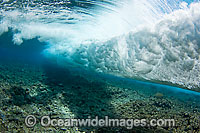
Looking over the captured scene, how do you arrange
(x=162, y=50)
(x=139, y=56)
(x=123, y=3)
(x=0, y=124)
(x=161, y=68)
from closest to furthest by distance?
1. (x=0, y=124)
2. (x=162, y=50)
3. (x=161, y=68)
4. (x=139, y=56)
5. (x=123, y=3)

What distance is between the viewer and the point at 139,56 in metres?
4.96

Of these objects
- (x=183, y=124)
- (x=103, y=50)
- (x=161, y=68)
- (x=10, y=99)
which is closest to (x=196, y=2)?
(x=161, y=68)

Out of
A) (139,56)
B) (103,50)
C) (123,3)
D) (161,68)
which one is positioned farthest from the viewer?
(103,50)

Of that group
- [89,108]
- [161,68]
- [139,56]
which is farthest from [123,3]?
[89,108]

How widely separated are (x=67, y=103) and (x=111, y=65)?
3.64m

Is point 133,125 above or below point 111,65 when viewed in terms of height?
below

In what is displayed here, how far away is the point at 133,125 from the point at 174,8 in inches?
175

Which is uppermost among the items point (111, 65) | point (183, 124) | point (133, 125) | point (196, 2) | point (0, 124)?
point (196, 2)

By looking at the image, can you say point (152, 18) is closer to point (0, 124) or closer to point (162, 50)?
point (162, 50)

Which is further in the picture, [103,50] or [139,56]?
[103,50]

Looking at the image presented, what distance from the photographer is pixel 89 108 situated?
4418 millimetres

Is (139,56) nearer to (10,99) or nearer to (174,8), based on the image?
(174,8)

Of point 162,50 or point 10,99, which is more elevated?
point 162,50

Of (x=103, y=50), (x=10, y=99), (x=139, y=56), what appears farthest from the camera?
(x=103, y=50)
